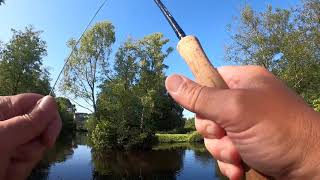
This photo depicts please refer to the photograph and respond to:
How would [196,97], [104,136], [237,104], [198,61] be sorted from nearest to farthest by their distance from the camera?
[237,104] → [196,97] → [198,61] → [104,136]

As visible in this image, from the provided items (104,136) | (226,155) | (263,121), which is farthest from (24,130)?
(104,136)

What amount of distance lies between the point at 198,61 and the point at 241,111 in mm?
372

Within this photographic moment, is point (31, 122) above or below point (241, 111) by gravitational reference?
above

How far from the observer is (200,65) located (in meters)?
2.13

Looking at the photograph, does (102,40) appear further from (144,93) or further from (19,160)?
(19,160)

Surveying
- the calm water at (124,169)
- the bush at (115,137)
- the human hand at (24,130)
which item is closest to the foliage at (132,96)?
the bush at (115,137)

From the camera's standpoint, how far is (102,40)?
57.8m

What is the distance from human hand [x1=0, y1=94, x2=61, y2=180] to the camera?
227 centimetres

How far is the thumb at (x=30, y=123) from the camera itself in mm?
2246

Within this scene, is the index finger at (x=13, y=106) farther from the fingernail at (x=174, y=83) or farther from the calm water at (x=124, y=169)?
the calm water at (x=124, y=169)

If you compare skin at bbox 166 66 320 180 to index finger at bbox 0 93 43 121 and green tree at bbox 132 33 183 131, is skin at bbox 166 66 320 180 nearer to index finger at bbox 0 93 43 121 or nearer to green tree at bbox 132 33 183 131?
index finger at bbox 0 93 43 121

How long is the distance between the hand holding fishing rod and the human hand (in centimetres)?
79

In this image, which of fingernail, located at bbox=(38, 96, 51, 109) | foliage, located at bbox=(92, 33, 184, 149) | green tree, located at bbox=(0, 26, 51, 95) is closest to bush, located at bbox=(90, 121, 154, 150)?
foliage, located at bbox=(92, 33, 184, 149)

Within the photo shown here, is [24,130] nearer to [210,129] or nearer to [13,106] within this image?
[13,106]
